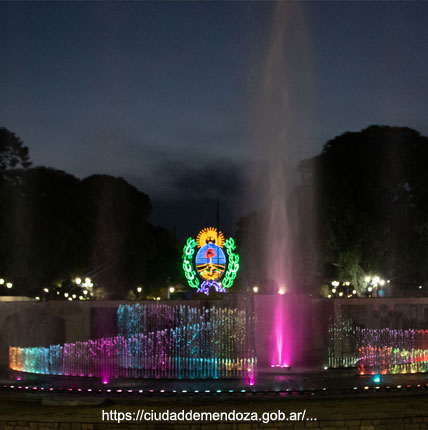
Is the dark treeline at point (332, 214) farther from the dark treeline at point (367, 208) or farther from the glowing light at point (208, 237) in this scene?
the glowing light at point (208, 237)

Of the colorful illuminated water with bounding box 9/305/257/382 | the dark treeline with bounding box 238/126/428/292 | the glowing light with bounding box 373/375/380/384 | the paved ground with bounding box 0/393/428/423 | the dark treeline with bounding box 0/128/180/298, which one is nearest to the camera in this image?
the paved ground with bounding box 0/393/428/423

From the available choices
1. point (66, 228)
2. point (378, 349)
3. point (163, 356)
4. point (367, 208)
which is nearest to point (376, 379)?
point (163, 356)

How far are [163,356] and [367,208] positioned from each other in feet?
85.6

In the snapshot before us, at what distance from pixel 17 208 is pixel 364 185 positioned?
70.1ft

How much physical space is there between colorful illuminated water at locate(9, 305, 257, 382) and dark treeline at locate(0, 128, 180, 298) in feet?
33.2

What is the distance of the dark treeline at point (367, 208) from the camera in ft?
143

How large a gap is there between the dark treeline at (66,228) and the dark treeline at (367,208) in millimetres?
11343

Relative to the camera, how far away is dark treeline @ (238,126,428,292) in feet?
143

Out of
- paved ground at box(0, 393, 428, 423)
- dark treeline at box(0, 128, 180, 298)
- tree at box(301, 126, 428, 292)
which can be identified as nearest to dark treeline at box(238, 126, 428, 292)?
tree at box(301, 126, 428, 292)

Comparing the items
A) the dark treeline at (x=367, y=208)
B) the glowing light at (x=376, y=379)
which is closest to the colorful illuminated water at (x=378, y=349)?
the glowing light at (x=376, y=379)

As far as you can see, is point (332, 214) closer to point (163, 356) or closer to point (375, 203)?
point (375, 203)

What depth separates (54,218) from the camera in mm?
41156

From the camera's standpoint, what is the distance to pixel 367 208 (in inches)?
1774

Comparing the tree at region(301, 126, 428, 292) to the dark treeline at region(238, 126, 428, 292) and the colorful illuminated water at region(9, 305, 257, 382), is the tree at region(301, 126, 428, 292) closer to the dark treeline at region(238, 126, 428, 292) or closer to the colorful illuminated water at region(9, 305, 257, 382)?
the dark treeline at region(238, 126, 428, 292)
